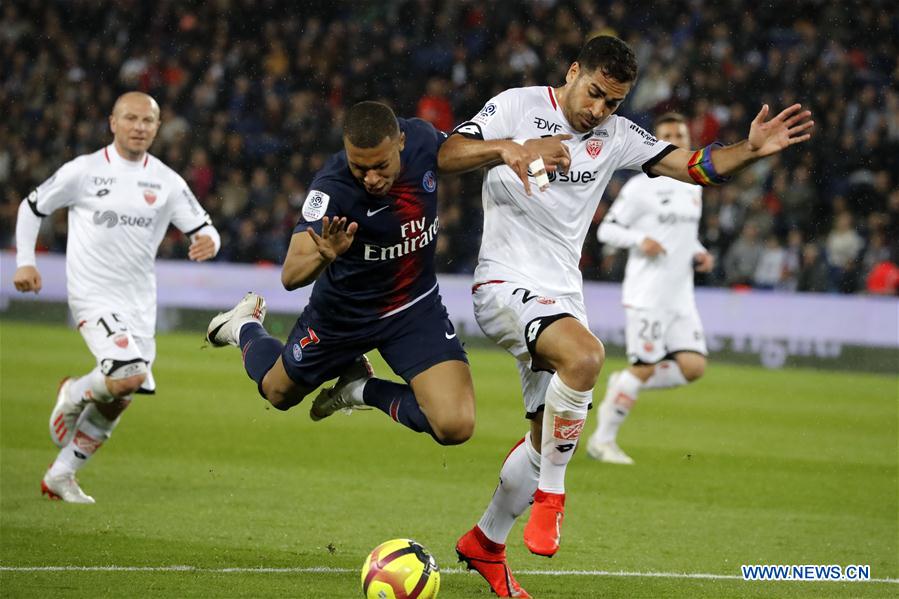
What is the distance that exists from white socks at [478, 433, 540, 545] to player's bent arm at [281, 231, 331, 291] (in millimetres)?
1392

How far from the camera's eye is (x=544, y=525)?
5.64 metres

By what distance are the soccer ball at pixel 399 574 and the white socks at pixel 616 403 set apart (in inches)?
203

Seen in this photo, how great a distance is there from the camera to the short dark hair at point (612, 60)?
5965 mm

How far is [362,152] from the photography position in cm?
557

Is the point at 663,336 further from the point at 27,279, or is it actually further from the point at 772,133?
the point at 27,279

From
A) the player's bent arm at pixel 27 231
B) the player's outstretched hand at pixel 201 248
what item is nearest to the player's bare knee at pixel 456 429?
the player's outstretched hand at pixel 201 248

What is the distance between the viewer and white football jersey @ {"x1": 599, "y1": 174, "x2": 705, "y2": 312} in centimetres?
1072

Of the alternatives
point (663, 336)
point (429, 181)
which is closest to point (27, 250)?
point (429, 181)

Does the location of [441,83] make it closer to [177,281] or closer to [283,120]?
[283,120]

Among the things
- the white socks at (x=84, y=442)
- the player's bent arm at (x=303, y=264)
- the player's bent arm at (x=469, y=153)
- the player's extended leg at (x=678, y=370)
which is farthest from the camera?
the player's extended leg at (x=678, y=370)

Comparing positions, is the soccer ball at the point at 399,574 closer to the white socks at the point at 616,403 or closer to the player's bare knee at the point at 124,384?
the player's bare knee at the point at 124,384

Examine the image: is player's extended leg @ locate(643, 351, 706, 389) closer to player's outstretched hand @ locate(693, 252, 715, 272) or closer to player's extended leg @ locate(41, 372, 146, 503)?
player's outstretched hand @ locate(693, 252, 715, 272)

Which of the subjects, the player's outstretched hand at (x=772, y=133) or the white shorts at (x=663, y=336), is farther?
the white shorts at (x=663, y=336)

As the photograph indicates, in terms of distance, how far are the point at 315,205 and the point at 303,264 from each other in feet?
1.11
